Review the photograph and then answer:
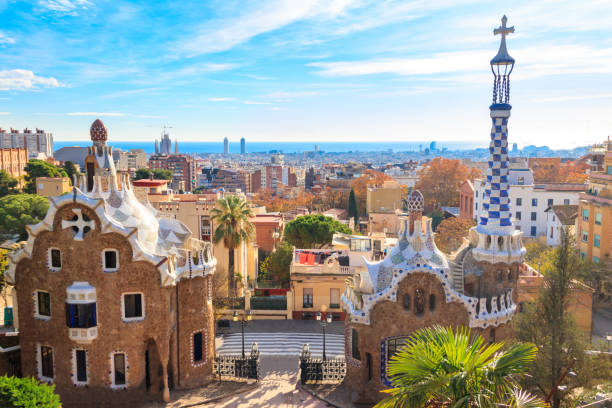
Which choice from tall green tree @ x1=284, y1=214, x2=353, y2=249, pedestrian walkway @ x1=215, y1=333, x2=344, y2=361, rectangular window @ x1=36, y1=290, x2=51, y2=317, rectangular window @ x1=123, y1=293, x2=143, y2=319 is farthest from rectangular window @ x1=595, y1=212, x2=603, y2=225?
rectangular window @ x1=36, y1=290, x2=51, y2=317

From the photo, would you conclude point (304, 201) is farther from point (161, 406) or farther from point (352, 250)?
point (161, 406)

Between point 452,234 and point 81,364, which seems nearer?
point 81,364

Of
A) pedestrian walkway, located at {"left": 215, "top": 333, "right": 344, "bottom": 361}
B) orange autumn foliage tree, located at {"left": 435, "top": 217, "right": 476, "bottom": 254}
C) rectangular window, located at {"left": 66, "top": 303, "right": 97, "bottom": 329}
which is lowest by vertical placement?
pedestrian walkway, located at {"left": 215, "top": 333, "right": 344, "bottom": 361}

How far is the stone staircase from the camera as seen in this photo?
90.1 feet

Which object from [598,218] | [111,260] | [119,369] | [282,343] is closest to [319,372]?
[282,343]

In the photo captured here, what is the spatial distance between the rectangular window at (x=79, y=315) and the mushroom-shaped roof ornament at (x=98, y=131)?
862cm

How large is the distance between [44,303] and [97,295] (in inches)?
122

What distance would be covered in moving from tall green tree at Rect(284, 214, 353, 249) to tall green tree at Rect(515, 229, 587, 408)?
104 feet

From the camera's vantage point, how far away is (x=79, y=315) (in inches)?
976

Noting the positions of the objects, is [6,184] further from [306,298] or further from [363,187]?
[363,187]

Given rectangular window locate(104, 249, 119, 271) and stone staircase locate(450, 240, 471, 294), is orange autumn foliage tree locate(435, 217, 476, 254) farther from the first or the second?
rectangular window locate(104, 249, 119, 271)

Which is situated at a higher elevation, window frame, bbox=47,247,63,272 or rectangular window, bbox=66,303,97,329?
window frame, bbox=47,247,63,272

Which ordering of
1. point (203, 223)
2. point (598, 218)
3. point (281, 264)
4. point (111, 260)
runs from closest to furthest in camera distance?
1. point (111, 260)
2. point (203, 223)
3. point (281, 264)
4. point (598, 218)

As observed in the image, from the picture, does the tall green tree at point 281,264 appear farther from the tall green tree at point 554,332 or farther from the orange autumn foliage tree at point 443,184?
the orange autumn foliage tree at point 443,184
